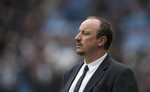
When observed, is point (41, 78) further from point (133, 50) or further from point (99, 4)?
point (99, 4)

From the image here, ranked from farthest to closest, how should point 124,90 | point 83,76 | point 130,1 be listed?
point 130,1 → point 83,76 → point 124,90

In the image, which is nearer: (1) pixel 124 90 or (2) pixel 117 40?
(1) pixel 124 90

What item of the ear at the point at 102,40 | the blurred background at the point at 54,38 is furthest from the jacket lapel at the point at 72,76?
Result: the blurred background at the point at 54,38

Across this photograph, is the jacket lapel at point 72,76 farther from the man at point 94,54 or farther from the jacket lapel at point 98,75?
the jacket lapel at point 98,75

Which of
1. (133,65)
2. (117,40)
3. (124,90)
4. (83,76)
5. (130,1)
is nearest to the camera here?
(124,90)

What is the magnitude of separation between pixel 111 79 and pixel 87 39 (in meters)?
0.49

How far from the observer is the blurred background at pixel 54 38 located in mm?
11992

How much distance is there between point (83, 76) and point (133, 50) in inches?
235

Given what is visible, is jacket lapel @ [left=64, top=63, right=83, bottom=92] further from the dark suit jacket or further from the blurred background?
the blurred background

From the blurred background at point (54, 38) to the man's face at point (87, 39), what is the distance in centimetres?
448

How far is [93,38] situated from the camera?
6.58 m

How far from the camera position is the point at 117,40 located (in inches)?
497

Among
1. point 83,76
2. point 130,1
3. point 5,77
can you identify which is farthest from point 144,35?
point 83,76

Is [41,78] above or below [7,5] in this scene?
below
